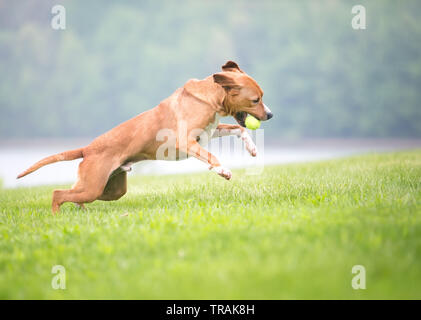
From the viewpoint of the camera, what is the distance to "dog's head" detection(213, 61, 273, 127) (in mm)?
4242

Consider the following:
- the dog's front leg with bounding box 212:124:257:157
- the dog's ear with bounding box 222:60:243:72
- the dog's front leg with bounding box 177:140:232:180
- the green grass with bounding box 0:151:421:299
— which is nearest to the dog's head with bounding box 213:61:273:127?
the dog's ear with bounding box 222:60:243:72

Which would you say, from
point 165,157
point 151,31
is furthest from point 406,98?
point 165,157

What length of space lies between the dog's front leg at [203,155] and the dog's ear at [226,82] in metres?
0.60

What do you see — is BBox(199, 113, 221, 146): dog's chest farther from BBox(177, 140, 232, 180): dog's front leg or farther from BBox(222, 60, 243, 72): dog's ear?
BBox(222, 60, 243, 72): dog's ear

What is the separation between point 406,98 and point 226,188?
2555cm

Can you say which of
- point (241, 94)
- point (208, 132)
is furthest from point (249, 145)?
point (241, 94)

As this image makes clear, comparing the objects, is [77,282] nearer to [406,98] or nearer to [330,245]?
[330,245]

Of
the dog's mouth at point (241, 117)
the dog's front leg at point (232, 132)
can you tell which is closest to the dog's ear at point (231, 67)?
the dog's mouth at point (241, 117)

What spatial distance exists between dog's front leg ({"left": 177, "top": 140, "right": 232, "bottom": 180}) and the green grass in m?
0.35

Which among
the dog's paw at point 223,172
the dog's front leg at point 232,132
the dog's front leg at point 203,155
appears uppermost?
the dog's front leg at point 232,132

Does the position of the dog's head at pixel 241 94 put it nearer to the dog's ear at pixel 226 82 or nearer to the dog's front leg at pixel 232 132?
the dog's ear at pixel 226 82

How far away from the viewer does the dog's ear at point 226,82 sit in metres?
4.23

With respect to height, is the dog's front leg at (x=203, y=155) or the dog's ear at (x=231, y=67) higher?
the dog's ear at (x=231, y=67)
